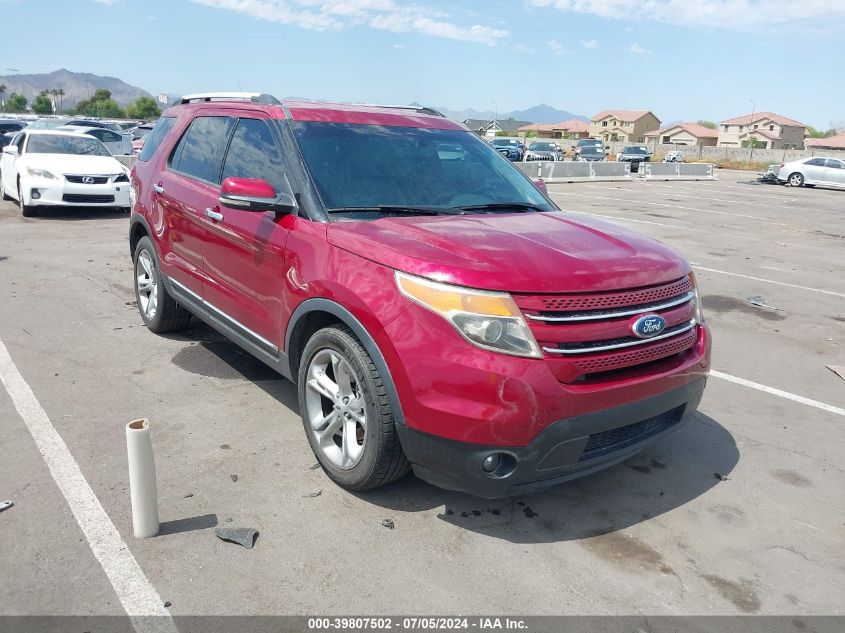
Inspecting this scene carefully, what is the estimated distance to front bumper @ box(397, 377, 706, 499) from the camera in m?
2.96

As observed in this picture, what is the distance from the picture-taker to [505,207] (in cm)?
425

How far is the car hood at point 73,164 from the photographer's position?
12.6 meters

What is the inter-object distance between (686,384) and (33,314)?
5934 millimetres

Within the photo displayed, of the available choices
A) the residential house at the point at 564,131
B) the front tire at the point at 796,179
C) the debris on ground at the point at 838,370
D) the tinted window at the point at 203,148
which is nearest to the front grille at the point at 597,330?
the tinted window at the point at 203,148

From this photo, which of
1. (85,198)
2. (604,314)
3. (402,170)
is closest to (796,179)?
(85,198)

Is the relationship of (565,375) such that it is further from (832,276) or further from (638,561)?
(832,276)

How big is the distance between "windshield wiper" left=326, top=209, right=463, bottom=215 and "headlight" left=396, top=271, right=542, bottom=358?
3.36 ft

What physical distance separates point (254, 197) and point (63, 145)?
470 inches

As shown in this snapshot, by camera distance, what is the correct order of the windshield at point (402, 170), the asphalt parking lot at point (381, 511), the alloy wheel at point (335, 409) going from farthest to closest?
the windshield at point (402, 170) < the alloy wheel at point (335, 409) < the asphalt parking lot at point (381, 511)

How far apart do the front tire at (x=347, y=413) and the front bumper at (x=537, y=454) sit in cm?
15

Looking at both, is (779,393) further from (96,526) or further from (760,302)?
(96,526)

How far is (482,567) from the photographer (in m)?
3.05

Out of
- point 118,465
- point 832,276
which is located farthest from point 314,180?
point 832,276

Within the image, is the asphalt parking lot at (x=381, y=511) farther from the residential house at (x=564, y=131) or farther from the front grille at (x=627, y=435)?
the residential house at (x=564, y=131)
